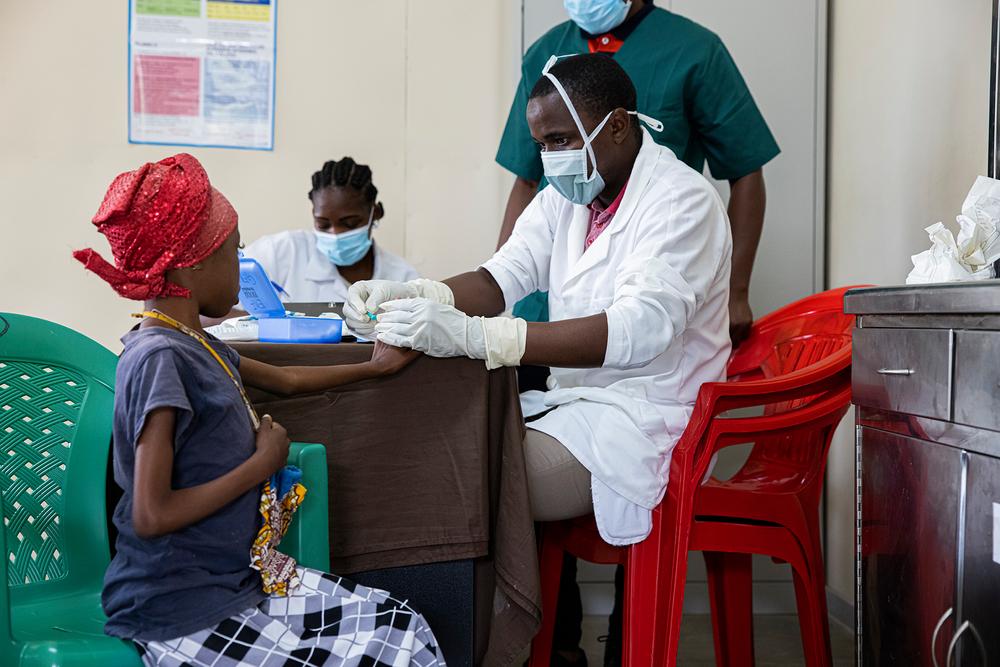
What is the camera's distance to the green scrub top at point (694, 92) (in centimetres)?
221

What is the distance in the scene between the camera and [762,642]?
8.12ft

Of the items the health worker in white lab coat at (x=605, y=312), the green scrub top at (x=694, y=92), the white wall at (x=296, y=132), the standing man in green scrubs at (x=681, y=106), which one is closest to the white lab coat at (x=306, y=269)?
the white wall at (x=296, y=132)

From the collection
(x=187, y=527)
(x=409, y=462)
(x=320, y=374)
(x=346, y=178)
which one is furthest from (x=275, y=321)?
(x=346, y=178)

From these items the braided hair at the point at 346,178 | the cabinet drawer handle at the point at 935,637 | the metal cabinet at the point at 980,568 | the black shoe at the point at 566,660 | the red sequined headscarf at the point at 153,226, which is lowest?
the black shoe at the point at 566,660

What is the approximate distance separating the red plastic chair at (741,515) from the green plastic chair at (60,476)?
1.83 feet

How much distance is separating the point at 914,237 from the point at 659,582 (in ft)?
3.67

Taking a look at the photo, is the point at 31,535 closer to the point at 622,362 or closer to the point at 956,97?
the point at 622,362

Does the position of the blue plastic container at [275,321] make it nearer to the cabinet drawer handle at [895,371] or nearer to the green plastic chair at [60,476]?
the green plastic chair at [60,476]

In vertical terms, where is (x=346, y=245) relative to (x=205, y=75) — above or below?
below

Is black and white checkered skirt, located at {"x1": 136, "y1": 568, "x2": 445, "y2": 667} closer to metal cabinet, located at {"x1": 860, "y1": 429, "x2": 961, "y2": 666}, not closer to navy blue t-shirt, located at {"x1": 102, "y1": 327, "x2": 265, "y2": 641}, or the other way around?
navy blue t-shirt, located at {"x1": 102, "y1": 327, "x2": 265, "y2": 641}

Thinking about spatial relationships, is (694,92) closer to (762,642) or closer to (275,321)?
(275,321)

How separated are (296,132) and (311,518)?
2.19 m

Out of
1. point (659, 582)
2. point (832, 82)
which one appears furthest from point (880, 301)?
point (832, 82)

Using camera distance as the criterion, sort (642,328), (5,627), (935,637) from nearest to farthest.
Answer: (5,627) < (935,637) < (642,328)
